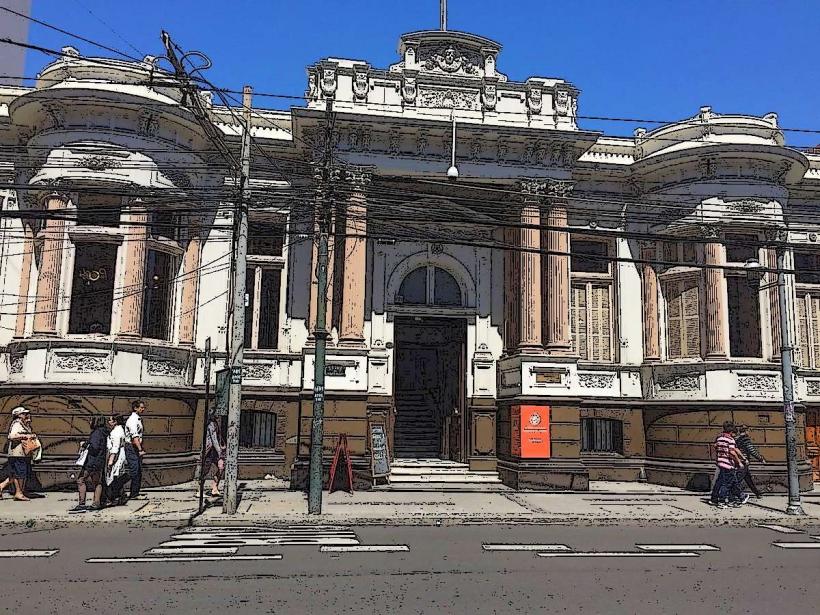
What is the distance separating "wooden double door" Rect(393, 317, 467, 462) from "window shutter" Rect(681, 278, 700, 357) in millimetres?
6314

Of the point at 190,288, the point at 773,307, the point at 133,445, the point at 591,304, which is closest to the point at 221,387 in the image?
the point at 133,445

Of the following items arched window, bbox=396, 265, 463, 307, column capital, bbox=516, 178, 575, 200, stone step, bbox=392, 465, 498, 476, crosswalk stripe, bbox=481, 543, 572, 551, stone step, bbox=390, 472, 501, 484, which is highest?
column capital, bbox=516, 178, 575, 200

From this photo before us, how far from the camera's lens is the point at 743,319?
20344 millimetres

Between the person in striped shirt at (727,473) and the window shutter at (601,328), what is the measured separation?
5570 mm

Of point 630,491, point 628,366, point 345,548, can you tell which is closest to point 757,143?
point 628,366

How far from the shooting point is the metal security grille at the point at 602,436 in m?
20.8

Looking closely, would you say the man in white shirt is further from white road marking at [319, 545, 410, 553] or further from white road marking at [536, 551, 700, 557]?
white road marking at [536, 551, 700, 557]

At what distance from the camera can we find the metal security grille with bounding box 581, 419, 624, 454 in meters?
20.8

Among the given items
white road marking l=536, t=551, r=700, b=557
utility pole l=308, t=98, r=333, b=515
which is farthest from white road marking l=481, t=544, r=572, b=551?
utility pole l=308, t=98, r=333, b=515

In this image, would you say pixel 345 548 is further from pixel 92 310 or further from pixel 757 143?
pixel 757 143

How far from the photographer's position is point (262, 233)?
2064 cm

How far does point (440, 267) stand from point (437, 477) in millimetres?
6274

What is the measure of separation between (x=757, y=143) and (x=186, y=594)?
18.6m

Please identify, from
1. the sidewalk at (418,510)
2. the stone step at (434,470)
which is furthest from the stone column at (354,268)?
the sidewalk at (418,510)
